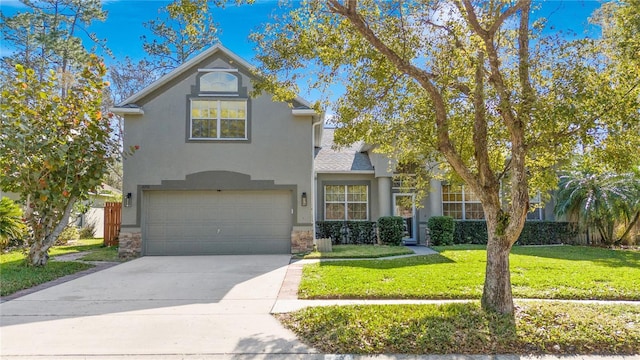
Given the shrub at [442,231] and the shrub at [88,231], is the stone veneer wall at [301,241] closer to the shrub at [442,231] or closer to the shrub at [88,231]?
the shrub at [442,231]

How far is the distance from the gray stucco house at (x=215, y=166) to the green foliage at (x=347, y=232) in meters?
2.58

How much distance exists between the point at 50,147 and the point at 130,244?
4.52 meters

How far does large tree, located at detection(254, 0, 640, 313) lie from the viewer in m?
5.46

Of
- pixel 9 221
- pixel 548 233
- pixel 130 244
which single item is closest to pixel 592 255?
pixel 548 233

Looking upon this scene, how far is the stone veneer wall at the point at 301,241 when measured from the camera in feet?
44.3

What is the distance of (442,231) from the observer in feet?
50.4

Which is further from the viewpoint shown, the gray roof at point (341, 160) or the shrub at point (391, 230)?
the gray roof at point (341, 160)

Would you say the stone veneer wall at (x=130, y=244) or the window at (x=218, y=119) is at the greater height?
the window at (x=218, y=119)

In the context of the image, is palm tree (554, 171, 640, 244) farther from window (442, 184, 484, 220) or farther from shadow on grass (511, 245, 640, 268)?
window (442, 184, 484, 220)

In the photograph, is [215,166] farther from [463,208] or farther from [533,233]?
[533,233]

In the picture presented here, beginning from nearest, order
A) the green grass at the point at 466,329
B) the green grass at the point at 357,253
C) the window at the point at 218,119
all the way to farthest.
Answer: the green grass at the point at 466,329 < the green grass at the point at 357,253 < the window at the point at 218,119

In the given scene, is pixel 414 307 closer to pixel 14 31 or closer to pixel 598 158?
pixel 598 158

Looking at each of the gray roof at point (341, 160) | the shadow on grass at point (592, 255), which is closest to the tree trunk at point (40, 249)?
the gray roof at point (341, 160)

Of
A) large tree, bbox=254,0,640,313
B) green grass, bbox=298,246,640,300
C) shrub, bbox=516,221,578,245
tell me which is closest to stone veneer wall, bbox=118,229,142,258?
green grass, bbox=298,246,640,300
